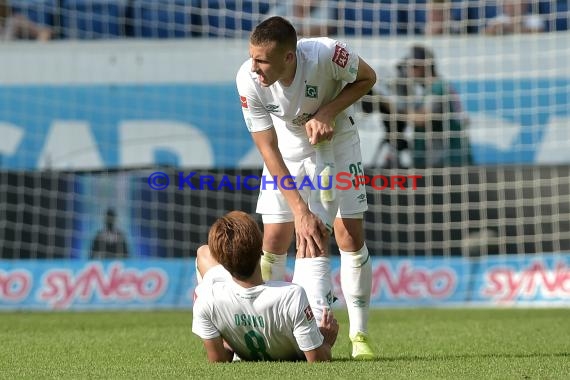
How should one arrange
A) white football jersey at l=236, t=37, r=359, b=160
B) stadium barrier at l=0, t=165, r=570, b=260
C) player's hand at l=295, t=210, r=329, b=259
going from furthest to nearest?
stadium barrier at l=0, t=165, r=570, b=260, white football jersey at l=236, t=37, r=359, b=160, player's hand at l=295, t=210, r=329, b=259

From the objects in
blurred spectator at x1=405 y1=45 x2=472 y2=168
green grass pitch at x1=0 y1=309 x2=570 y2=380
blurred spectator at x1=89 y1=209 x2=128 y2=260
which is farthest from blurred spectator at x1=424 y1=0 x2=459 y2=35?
blurred spectator at x1=89 y1=209 x2=128 y2=260

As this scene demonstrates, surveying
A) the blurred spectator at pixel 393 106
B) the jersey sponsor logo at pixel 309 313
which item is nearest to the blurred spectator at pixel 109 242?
the blurred spectator at pixel 393 106

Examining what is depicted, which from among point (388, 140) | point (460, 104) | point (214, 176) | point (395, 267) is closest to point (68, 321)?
point (214, 176)

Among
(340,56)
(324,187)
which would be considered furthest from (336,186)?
(340,56)

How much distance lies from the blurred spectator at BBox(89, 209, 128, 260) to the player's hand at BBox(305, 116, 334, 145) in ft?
22.7

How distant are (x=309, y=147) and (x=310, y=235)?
701 millimetres

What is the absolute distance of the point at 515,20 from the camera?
13.9 m

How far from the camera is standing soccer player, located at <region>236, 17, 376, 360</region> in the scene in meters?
5.43

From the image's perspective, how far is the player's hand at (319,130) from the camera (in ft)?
18.3

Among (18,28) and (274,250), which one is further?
(18,28)

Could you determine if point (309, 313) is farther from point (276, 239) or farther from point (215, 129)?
point (215, 129)

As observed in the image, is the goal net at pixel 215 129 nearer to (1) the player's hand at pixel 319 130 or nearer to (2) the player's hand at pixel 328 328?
(1) the player's hand at pixel 319 130

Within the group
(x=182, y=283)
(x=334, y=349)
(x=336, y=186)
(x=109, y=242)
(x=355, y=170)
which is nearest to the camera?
(x=336, y=186)

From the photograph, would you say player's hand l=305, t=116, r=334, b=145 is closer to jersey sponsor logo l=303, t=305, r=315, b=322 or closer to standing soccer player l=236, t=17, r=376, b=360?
standing soccer player l=236, t=17, r=376, b=360
